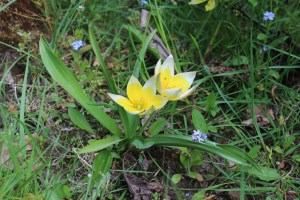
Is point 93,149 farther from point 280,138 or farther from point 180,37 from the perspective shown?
point 180,37

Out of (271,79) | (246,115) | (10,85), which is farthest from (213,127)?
(10,85)

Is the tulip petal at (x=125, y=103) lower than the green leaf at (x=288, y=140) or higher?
higher

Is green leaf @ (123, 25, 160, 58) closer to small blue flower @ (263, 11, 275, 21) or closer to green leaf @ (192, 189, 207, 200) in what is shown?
small blue flower @ (263, 11, 275, 21)

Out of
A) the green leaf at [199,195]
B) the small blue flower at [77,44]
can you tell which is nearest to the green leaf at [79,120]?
the small blue flower at [77,44]

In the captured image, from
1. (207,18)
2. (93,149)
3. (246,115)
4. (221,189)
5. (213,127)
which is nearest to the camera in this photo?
(93,149)

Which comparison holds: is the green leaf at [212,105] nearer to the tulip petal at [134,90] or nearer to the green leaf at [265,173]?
the green leaf at [265,173]

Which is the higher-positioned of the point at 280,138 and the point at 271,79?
the point at 271,79
